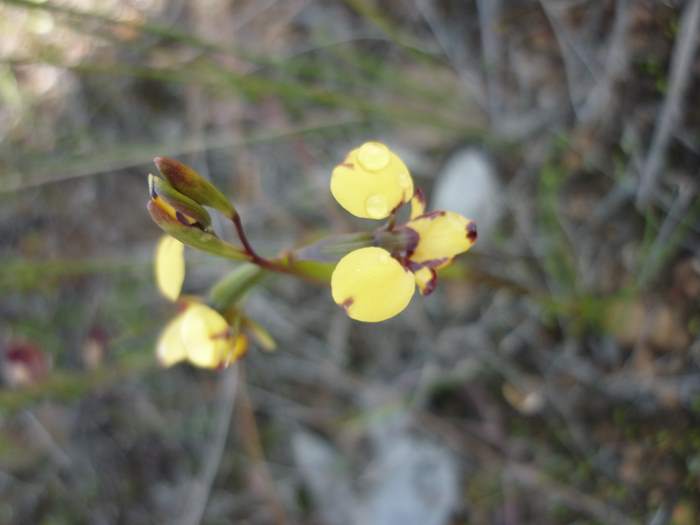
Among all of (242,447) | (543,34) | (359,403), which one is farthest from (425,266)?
(242,447)

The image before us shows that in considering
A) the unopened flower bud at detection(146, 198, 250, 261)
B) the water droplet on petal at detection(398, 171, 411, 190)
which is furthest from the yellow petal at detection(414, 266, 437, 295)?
the unopened flower bud at detection(146, 198, 250, 261)

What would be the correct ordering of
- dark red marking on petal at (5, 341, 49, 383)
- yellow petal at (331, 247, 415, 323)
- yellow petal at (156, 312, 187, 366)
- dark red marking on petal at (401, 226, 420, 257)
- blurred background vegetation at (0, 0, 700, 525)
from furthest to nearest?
dark red marking on petal at (5, 341, 49, 383) < blurred background vegetation at (0, 0, 700, 525) < yellow petal at (156, 312, 187, 366) < dark red marking on petal at (401, 226, 420, 257) < yellow petal at (331, 247, 415, 323)

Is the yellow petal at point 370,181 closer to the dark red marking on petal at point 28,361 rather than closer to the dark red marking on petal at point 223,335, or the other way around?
the dark red marking on petal at point 223,335

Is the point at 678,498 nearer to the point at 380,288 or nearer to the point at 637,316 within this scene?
the point at 637,316

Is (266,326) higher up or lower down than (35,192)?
lower down

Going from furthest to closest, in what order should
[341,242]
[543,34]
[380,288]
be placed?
[543,34] → [341,242] → [380,288]

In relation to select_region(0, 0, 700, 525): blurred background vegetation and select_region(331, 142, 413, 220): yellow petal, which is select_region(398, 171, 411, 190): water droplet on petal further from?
select_region(0, 0, 700, 525): blurred background vegetation
